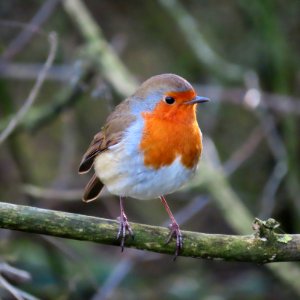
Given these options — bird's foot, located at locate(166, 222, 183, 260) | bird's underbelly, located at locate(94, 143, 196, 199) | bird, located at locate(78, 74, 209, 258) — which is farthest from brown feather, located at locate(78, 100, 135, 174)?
bird's foot, located at locate(166, 222, 183, 260)

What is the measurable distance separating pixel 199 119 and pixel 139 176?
A: 9.67 feet

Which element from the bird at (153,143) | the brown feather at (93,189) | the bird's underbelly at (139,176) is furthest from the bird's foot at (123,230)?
the brown feather at (93,189)

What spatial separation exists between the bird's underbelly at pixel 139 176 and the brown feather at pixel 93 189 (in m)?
0.36

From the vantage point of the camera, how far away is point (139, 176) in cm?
348

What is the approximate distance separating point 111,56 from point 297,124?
196 centimetres

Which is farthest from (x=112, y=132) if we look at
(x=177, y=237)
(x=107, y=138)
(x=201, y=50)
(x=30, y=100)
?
(x=201, y=50)

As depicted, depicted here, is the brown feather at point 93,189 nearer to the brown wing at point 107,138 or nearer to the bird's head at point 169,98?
the brown wing at point 107,138

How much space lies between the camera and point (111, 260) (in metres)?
6.00

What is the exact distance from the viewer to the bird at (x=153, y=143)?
11.4 ft

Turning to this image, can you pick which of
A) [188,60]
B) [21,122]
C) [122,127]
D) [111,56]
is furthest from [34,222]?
[188,60]

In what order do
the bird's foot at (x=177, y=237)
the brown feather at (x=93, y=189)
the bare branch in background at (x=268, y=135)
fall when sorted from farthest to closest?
1. the bare branch in background at (x=268, y=135)
2. the brown feather at (x=93, y=189)
3. the bird's foot at (x=177, y=237)

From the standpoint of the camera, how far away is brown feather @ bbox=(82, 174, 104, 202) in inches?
157

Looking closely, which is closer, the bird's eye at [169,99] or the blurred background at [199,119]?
the bird's eye at [169,99]

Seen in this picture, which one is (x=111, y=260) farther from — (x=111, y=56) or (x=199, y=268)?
(x=111, y=56)
